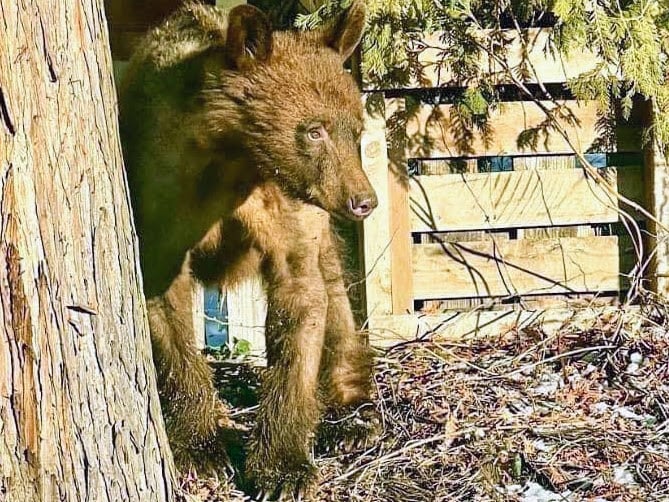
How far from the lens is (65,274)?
8.39 ft

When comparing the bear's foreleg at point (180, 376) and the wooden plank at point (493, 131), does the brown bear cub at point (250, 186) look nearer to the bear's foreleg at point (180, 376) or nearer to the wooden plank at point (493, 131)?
the bear's foreleg at point (180, 376)

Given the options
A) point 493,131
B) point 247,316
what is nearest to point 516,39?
point 493,131

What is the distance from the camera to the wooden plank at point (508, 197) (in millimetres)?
5746

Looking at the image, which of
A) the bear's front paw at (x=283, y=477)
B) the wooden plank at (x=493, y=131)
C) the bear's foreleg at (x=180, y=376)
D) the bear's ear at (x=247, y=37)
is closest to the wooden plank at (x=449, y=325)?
the wooden plank at (x=493, y=131)

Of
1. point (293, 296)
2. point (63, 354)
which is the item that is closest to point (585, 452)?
point (293, 296)

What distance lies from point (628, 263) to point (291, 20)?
2203 millimetres

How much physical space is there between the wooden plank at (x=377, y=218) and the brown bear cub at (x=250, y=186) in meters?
1.14

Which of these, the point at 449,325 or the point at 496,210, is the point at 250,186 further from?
the point at 496,210

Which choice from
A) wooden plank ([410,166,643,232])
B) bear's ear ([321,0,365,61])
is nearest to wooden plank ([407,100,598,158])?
wooden plank ([410,166,643,232])

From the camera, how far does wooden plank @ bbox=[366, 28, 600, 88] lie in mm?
5531

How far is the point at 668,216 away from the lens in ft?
18.5

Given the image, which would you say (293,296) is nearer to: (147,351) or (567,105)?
(147,351)

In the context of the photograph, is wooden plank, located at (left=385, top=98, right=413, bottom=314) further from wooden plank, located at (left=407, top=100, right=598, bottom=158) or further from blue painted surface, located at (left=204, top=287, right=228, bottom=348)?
blue painted surface, located at (left=204, top=287, right=228, bottom=348)

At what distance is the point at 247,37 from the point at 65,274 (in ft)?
5.52
